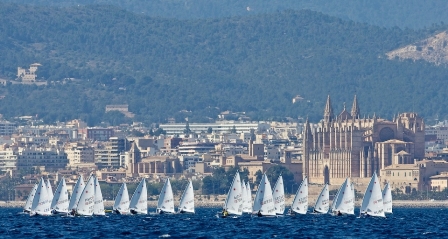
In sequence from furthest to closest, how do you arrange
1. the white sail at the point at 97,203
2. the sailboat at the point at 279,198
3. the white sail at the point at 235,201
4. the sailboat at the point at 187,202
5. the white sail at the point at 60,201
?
the sailboat at the point at 187,202 < the white sail at the point at 60,201 < the white sail at the point at 97,203 < the sailboat at the point at 279,198 < the white sail at the point at 235,201

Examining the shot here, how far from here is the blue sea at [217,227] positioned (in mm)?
108375

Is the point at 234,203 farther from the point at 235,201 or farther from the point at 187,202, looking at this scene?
the point at 187,202

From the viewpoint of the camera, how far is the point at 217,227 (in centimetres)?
11900

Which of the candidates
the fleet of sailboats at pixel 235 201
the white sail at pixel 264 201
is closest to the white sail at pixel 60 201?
→ the fleet of sailboats at pixel 235 201

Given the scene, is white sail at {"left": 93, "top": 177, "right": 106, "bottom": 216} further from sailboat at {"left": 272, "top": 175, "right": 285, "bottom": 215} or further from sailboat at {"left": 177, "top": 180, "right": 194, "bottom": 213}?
sailboat at {"left": 272, "top": 175, "right": 285, "bottom": 215}

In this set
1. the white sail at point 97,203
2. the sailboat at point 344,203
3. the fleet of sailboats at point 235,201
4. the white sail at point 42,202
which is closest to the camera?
the fleet of sailboats at point 235,201

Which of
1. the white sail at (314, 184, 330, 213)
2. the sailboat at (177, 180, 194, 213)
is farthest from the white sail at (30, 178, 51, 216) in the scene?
the white sail at (314, 184, 330, 213)

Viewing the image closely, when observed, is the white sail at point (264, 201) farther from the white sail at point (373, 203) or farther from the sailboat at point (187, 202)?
the sailboat at point (187, 202)

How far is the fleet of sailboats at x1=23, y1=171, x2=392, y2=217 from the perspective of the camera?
416ft

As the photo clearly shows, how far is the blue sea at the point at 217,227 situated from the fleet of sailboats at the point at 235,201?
Answer: 0.66 metres

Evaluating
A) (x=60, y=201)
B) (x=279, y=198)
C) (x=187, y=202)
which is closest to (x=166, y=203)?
(x=187, y=202)

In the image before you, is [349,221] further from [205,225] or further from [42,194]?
[42,194]

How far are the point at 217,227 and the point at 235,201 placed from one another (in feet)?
→ 32.0

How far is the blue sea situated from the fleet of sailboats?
2.17 feet
